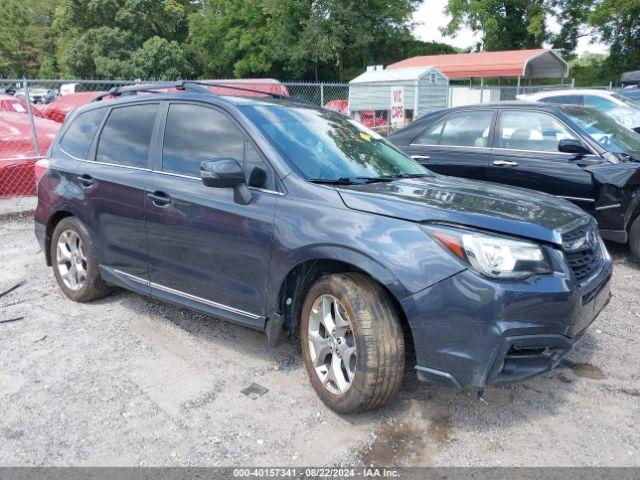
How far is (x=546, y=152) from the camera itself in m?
6.01

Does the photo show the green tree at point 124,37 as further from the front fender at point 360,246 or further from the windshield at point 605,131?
the front fender at point 360,246

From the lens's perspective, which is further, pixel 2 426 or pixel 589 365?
pixel 589 365

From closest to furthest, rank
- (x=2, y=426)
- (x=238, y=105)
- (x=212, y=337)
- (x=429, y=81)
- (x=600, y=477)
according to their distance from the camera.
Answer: (x=600, y=477) → (x=2, y=426) → (x=238, y=105) → (x=212, y=337) → (x=429, y=81)

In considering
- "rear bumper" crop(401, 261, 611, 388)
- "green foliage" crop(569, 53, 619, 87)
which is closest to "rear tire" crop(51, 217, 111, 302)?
"rear bumper" crop(401, 261, 611, 388)

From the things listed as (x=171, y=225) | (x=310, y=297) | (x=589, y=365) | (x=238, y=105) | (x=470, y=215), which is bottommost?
(x=589, y=365)

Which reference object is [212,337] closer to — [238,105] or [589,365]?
[238,105]

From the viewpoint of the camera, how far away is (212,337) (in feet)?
13.7

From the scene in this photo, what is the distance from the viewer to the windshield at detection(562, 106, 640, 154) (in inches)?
234

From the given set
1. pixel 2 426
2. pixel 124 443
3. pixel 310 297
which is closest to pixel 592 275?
pixel 310 297

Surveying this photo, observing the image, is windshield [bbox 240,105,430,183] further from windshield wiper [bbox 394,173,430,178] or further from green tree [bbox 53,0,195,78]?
green tree [bbox 53,0,195,78]

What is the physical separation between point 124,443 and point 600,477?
2298mm

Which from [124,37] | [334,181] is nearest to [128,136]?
[334,181]

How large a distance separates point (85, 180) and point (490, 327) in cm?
333

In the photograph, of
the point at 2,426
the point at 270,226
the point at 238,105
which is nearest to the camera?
the point at 2,426
